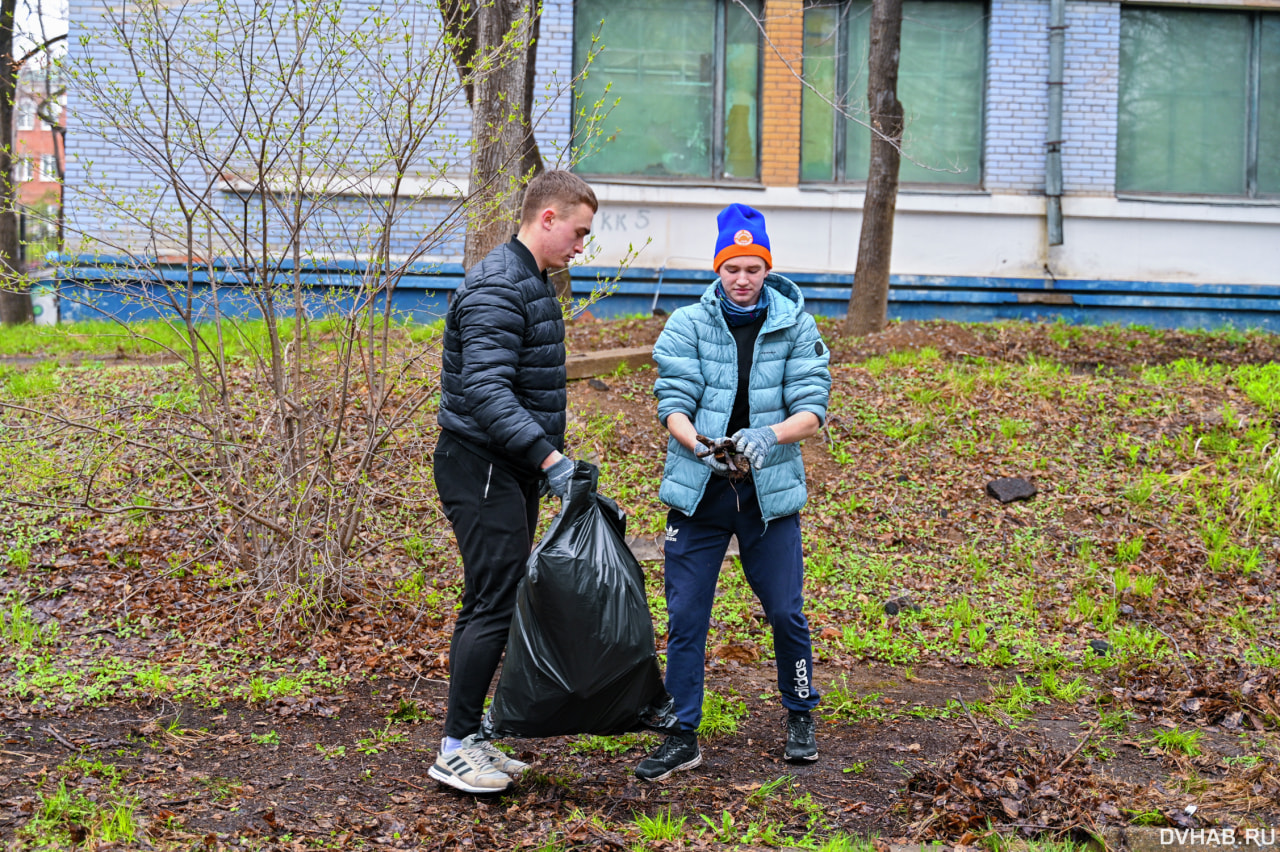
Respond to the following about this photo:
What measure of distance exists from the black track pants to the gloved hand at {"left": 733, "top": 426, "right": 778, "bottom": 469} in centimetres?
75

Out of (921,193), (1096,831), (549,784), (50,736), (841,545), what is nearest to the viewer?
(1096,831)

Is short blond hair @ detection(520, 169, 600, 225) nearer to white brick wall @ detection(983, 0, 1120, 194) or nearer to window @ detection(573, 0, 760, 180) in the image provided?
window @ detection(573, 0, 760, 180)

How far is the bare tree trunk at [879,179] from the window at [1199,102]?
4.81m

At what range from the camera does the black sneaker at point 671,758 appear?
363 centimetres

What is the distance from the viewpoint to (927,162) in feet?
39.5

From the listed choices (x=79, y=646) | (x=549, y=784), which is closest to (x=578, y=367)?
(x=79, y=646)

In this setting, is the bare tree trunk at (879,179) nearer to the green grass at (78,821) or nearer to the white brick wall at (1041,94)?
the white brick wall at (1041,94)

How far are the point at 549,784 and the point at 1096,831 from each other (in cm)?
172

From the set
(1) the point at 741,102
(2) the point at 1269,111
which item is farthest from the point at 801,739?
(2) the point at 1269,111

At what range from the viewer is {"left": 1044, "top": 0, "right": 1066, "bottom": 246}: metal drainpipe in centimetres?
1184

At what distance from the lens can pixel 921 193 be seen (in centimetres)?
1193

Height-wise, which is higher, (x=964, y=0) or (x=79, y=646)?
(x=964, y=0)

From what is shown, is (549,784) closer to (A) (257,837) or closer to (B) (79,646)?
(A) (257,837)

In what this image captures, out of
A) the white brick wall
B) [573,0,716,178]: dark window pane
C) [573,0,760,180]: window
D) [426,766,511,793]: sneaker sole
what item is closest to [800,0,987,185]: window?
the white brick wall
